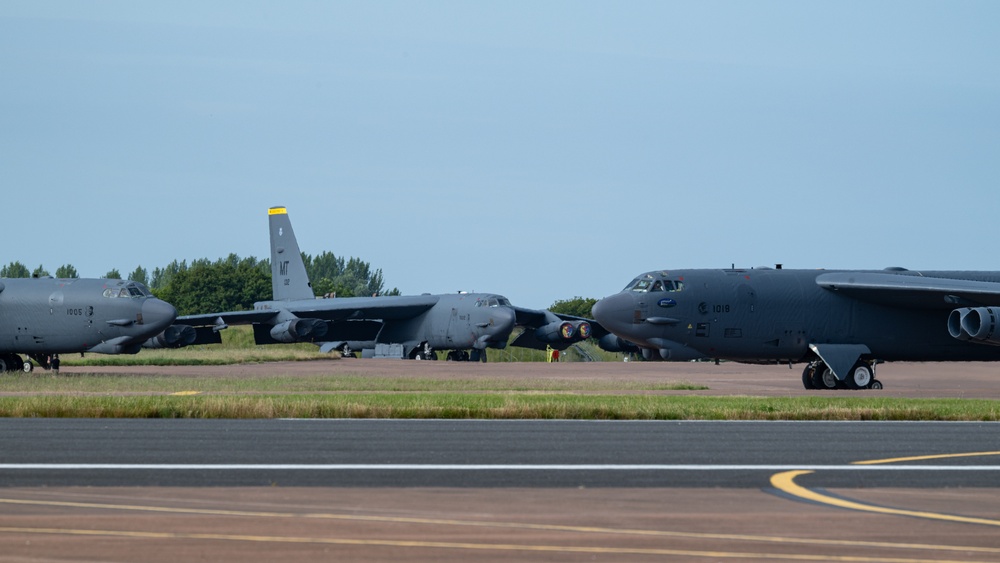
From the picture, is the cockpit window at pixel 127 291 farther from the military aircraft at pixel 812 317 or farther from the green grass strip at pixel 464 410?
the green grass strip at pixel 464 410

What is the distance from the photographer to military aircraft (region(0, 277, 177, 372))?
4266 cm

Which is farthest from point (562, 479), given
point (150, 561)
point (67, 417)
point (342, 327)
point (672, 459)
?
point (342, 327)

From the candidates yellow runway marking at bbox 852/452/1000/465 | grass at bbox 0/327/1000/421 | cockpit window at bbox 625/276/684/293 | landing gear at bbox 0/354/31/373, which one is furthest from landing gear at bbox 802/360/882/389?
landing gear at bbox 0/354/31/373

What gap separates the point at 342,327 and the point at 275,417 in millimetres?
49033

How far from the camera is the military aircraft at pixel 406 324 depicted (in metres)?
62.1

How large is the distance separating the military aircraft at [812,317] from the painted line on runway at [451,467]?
74.4 feet

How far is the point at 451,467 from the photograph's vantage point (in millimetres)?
13281

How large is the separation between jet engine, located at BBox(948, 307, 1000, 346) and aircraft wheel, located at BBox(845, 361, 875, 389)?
10.1 feet

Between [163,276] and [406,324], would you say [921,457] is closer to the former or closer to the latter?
[406,324]

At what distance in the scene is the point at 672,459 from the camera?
14305mm

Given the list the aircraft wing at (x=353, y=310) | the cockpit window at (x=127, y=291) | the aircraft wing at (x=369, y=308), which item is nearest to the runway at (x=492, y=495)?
the cockpit window at (x=127, y=291)

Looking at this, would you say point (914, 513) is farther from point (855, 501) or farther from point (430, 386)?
point (430, 386)

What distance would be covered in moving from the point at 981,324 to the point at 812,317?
15.6ft

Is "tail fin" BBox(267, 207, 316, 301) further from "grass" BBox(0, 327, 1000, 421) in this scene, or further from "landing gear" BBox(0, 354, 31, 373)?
"grass" BBox(0, 327, 1000, 421)
